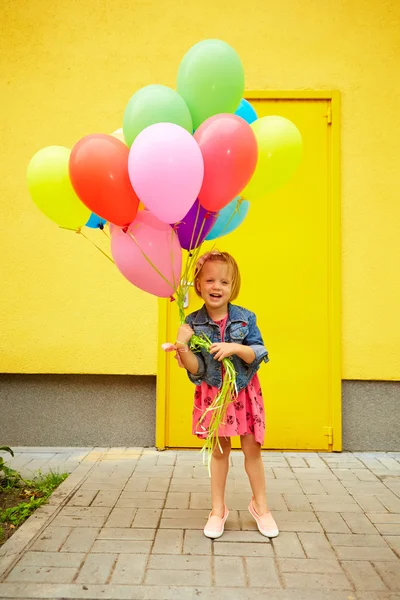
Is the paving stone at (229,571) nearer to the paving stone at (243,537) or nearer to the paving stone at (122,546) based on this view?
the paving stone at (243,537)

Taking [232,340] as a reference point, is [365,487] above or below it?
below

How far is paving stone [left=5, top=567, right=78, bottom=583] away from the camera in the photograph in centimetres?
205

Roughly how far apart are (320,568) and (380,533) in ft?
1.71

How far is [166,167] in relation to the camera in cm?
195

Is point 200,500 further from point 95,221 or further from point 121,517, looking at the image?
point 95,221

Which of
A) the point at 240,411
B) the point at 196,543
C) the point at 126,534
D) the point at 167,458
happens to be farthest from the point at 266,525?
the point at 167,458

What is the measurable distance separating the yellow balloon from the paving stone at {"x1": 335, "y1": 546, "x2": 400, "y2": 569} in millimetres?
1711

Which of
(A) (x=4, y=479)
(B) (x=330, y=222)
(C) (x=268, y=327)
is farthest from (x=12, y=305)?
(B) (x=330, y=222)

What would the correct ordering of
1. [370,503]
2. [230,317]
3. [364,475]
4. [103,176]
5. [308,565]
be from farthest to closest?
[364,475] → [370,503] → [230,317] → [308,565] → [103,176]

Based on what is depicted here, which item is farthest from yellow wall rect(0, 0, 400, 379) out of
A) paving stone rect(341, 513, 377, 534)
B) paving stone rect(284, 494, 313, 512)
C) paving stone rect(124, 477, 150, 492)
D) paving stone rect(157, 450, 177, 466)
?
paving stone rect(341, 513, 377, 534)

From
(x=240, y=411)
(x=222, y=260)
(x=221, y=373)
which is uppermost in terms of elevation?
(x=222, y=260)

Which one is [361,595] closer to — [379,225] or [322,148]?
[379,225]

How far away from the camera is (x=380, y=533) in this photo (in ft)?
8.23

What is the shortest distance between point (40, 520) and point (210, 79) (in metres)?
2.34
